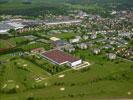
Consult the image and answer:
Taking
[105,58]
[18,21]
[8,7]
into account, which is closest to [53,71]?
[105,58]

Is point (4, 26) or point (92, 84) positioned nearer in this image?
point (92, 84)

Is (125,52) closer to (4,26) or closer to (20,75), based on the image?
(20,75)

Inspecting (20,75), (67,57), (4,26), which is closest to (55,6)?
(4,26)

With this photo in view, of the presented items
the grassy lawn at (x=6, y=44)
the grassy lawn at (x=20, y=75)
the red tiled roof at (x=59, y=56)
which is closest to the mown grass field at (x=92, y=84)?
the grassy lawn at (x=20, y=75)

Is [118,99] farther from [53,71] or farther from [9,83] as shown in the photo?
[9,83]

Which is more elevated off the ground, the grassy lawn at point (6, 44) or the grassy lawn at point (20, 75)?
the grassy lawn at point (6, 44)

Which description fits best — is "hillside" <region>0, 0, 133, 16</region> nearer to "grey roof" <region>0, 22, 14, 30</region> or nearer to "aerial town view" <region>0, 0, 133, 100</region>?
"aerial town view" <region>0, 0, 133, 100</region>

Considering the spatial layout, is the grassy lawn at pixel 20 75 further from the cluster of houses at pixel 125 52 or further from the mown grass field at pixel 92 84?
the cluster of houses at pixel 125 52
